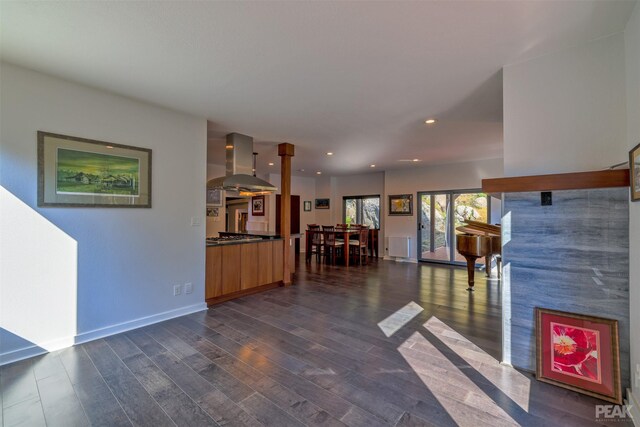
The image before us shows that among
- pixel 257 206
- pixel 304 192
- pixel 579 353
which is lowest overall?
pixel 579 353

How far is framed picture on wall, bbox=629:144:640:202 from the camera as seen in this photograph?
1.61 metres

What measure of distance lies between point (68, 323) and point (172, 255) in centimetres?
110

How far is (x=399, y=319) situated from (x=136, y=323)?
299 centimetres

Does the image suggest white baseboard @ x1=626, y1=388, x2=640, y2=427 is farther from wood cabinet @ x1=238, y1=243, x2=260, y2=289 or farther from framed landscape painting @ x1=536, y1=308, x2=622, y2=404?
wood cabinet @ x1=238, y1=243, x2=260, y2=289

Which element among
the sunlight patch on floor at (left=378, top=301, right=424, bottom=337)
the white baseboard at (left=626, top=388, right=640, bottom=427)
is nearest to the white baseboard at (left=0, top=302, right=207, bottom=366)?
the sunlight patch on floor at (left=378, top=301, right=424, bottom=337)

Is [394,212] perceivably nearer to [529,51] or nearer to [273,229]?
[273,229]

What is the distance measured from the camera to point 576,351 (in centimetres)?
192

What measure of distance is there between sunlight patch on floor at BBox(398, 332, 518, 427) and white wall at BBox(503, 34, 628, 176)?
167cm

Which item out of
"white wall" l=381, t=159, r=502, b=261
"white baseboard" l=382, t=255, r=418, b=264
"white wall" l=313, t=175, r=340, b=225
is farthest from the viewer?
"white wall" l=313, t=175, r=340, b=225

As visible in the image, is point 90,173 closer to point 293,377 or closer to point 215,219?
point 293,377

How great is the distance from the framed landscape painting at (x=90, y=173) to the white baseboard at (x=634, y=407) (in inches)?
169

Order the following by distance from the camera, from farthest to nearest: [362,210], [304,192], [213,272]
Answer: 1. [304,192]
2. [362,210]
3. [213,272]

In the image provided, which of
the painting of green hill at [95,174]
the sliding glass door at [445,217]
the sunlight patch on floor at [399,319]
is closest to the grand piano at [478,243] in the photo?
the sunlight patch on floor at [399,319]

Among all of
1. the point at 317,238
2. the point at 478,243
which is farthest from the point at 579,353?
the point at 317,238
